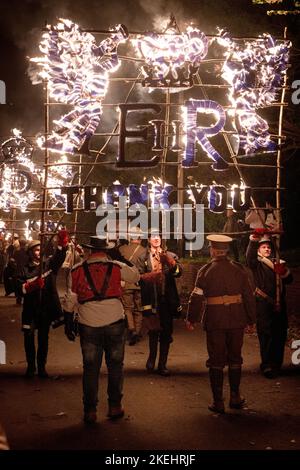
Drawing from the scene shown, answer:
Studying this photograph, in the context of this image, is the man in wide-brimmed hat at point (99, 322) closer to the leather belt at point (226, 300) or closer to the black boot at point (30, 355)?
the leather belt at point (226, 300)

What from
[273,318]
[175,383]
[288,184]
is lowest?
[175,383]

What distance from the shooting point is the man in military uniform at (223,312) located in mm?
7148

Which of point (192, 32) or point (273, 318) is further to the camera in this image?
point (273, 318)

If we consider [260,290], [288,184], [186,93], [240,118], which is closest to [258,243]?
[260,290]

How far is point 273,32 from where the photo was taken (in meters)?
14.7

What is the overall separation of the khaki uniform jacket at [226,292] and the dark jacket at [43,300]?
8.03 ft

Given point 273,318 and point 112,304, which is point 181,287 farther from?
point 112,304

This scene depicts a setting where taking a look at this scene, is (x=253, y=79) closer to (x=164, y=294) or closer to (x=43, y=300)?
(x=164, y=294)

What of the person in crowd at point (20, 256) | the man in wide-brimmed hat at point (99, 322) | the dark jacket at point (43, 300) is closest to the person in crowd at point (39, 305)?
the dark jacket at point (43, 300)

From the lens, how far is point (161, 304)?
9.01 metres

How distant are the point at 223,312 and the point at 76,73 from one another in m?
3.78

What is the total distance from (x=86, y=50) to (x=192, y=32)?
1.47 m

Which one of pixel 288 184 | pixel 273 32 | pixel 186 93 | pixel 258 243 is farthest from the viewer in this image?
pixel 186 93

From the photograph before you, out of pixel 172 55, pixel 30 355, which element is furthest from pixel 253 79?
pixel 30 355
